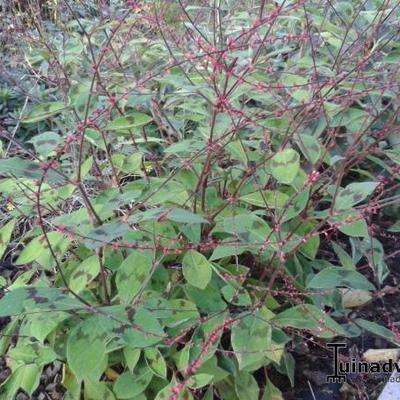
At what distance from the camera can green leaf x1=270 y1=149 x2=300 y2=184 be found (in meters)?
1.29

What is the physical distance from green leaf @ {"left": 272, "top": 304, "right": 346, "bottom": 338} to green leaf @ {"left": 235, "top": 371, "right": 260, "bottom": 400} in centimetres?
17

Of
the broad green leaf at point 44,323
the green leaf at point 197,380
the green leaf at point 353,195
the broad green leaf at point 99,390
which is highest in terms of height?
the green leaf at point 353,195

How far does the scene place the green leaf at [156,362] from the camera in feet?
4.41

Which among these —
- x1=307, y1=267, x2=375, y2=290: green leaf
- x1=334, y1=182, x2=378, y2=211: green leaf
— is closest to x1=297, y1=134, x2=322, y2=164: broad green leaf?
x1=334, y1=182, x2=378, y2=211: green leaf

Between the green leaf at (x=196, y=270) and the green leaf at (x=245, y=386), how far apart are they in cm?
26

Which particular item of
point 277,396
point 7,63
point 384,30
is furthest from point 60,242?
point 7,63

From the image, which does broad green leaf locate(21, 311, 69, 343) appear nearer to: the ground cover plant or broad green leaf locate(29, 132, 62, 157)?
the ground cover plant

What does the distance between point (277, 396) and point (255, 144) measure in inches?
27.3

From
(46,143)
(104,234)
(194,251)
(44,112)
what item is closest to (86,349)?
(104,234)

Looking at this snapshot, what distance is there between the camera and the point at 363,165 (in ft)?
7.11

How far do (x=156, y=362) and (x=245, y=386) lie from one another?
24 cm

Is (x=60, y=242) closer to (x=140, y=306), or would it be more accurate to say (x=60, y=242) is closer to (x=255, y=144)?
(x=140, y=306)

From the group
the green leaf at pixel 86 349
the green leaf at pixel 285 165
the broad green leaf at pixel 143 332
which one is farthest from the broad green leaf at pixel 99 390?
the green leaf at pixel 285 165

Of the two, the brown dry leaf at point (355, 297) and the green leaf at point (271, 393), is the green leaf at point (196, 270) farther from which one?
the brown dry leaf at point (355, 297)
